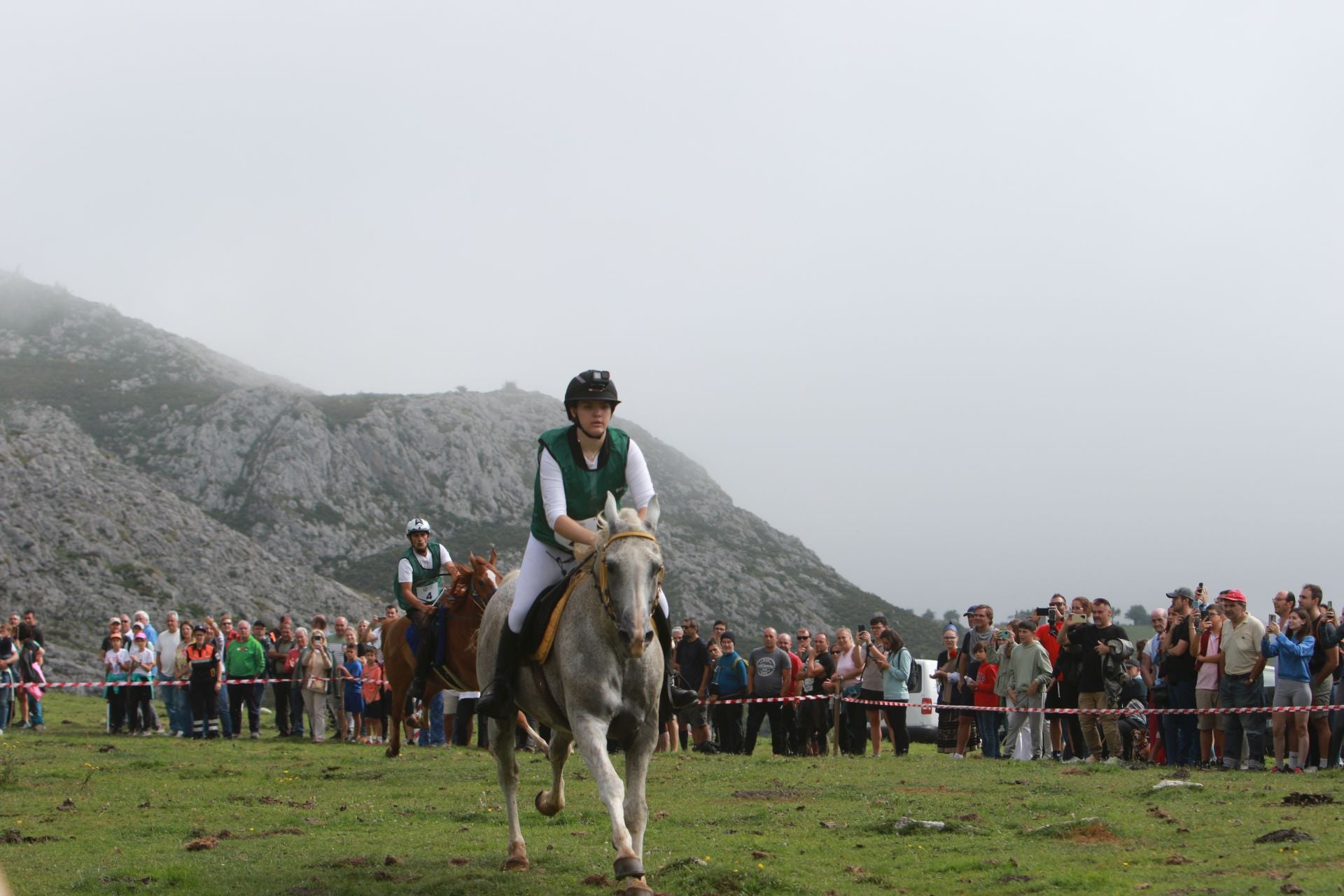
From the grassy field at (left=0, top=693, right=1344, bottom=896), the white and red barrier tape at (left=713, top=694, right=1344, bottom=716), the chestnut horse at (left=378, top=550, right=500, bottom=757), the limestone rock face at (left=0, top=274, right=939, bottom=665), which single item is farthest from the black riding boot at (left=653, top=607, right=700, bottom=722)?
the limestone rock face at (left=0, top=274, right=939, bottom=665)

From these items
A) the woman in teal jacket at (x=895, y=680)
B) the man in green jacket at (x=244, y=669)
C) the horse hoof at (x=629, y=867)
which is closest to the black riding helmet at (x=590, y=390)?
the horse hoof at (x=629, y=867)

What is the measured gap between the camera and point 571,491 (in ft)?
31.9

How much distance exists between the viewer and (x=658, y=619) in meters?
9.12

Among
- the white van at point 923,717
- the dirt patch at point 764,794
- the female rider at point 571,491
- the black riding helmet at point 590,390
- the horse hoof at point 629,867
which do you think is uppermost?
the black riding helmet at point 590,390

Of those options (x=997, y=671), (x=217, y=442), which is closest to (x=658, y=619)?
(x=997, y=671)

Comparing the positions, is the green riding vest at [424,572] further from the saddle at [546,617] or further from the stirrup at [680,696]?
the stirrup at [680,696]

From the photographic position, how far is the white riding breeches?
31.6 ft

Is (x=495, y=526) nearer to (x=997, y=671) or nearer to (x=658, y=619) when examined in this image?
(x=997, y=671)

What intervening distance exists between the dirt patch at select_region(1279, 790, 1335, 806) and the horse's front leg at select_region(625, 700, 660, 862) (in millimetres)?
7915

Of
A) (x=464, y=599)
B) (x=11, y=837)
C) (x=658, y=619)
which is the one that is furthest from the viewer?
(x=464, y=599)

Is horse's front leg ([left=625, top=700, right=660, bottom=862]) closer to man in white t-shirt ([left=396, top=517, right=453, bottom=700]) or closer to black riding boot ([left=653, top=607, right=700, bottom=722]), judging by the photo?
black riding boot ([left=653, top=607, right=700, bottom=722])

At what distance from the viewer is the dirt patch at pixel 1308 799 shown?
1259 cm

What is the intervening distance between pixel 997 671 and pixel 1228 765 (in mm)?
4330

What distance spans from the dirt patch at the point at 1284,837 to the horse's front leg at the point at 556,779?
606cm
